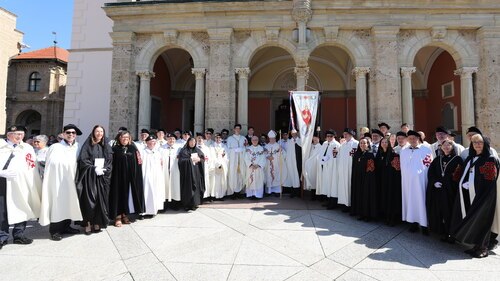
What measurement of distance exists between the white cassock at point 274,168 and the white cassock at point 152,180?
10.7 ft

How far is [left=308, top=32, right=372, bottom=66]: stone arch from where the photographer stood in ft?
34.1

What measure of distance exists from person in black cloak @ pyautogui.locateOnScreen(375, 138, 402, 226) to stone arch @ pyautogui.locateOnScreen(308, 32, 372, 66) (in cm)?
560

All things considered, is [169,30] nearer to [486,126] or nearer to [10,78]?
[486,126]

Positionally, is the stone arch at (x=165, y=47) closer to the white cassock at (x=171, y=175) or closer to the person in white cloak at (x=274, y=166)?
the person in white cloak at (x=274, y=166)

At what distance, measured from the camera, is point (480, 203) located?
167 inches

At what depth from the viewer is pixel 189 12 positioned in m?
10.7

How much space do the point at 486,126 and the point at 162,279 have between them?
11706 mm

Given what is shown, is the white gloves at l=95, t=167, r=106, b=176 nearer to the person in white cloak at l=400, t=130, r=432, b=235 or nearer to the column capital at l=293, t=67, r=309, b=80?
the person in white cloak at l=400, t=130, r=432, b=235

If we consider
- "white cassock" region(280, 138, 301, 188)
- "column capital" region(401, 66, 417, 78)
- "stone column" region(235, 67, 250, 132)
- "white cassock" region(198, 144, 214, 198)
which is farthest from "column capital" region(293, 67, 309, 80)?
"white cassock" region(198, 144, 214, 198)

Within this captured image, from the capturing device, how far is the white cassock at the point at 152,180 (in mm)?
6152

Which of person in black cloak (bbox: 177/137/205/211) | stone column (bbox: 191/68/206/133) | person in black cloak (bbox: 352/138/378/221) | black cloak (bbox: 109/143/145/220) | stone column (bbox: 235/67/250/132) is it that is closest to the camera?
black cloak (bbox: 109/143/145/220)

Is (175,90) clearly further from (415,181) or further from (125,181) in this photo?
(415,181)

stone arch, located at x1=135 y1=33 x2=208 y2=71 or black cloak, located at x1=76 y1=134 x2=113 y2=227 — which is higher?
stone arch, located at x1=135 y1=33 x2=208 y2=71

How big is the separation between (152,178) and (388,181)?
197 inches
